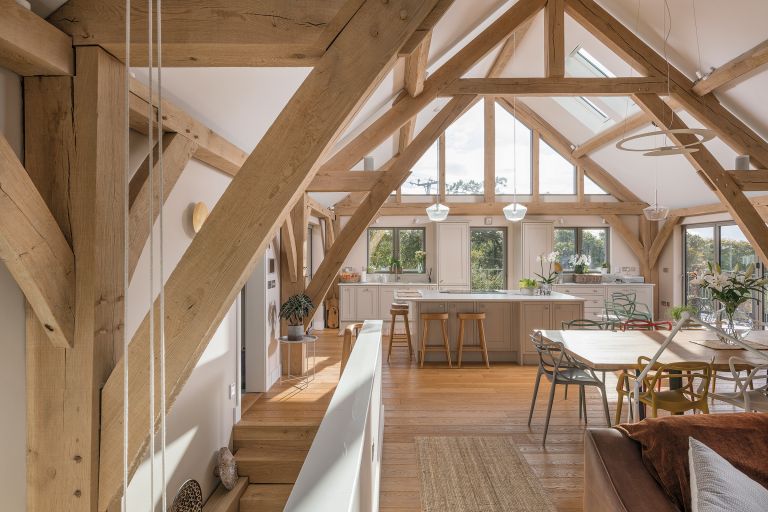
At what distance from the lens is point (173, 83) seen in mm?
2352

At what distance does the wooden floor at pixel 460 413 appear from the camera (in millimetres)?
2971

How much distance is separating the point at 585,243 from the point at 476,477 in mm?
7313

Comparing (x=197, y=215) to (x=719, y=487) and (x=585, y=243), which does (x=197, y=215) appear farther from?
(x=585, y=243)

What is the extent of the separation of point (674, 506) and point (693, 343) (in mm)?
2683

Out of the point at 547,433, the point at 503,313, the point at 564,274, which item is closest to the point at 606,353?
the point at 547,433

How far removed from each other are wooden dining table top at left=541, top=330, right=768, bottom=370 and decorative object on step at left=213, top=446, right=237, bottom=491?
2695mm

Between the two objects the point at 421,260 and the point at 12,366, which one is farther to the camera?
the point at 421,260

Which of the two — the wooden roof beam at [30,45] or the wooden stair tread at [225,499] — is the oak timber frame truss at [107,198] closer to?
the wooden roof beam at [30,45]

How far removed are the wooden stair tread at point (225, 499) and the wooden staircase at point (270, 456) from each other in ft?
0.18

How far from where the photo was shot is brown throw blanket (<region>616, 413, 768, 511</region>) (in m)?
1.77

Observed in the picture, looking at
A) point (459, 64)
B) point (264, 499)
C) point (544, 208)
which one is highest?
point (459, 64)

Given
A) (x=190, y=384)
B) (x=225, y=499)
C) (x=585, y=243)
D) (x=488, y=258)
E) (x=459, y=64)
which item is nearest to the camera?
(x=190, y=384)

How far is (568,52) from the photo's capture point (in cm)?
631

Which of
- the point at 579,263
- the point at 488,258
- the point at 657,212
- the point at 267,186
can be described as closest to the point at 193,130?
the point at 267,186
